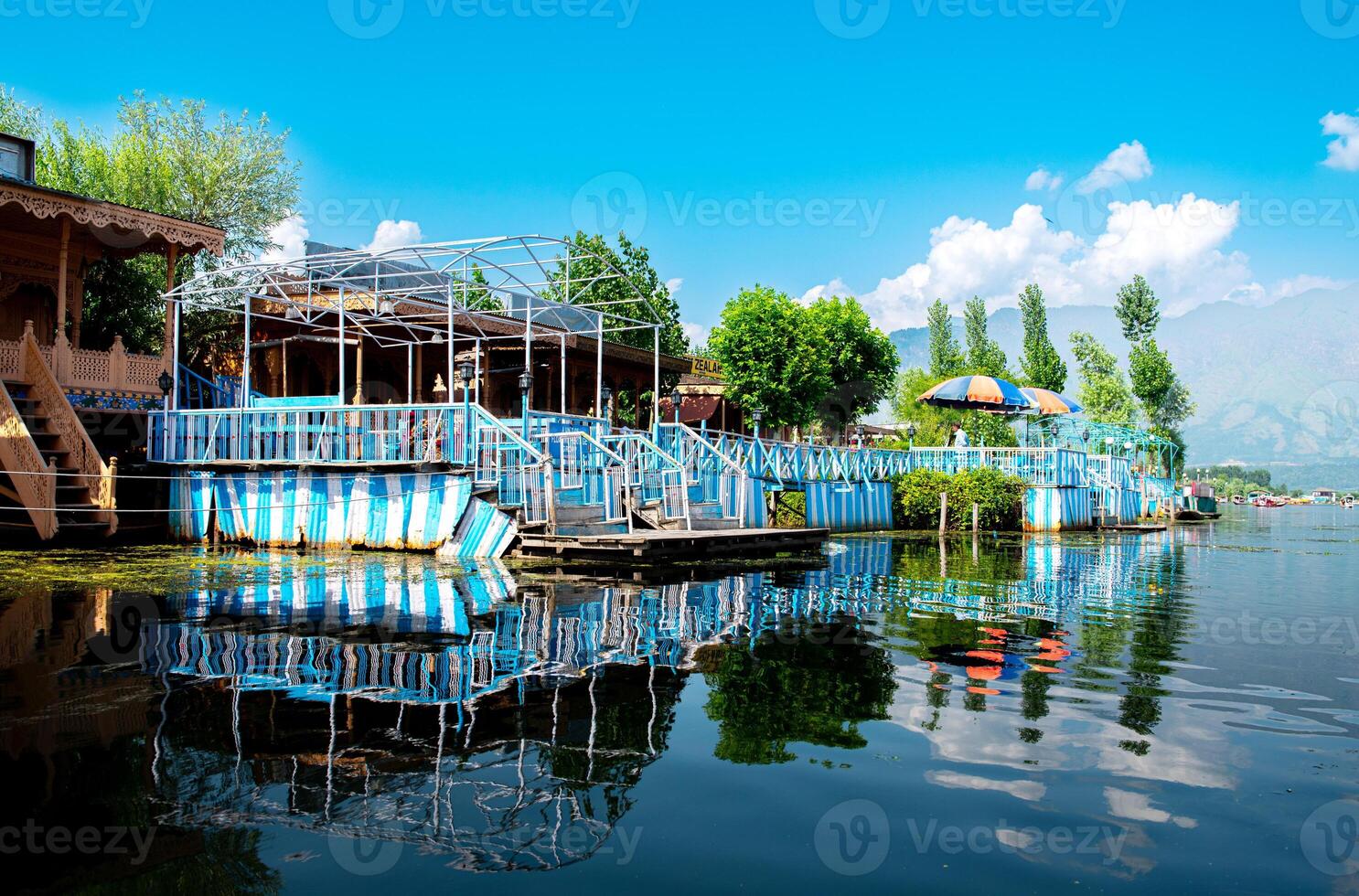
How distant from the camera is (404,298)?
20.8 metres

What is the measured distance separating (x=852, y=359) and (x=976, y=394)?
31.6ft

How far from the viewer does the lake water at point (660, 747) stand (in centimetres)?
392

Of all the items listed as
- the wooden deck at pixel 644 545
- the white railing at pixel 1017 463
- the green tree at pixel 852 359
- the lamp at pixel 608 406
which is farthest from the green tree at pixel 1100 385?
the wooden deck at pixel 644 545

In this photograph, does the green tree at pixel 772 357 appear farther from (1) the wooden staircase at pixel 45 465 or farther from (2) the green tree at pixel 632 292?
(1) the wooden staircase at pixel 45 465

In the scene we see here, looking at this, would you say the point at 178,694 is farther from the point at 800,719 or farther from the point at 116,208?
the point at 116,208

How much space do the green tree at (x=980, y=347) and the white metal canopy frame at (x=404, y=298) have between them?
31821 mm

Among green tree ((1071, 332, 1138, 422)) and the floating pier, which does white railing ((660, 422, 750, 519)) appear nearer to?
the floating pier

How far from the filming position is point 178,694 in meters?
6.26

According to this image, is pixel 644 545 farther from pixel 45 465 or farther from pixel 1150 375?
pixel 1150 375

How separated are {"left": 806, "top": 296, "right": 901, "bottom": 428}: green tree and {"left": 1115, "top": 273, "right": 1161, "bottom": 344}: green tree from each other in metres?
22.8

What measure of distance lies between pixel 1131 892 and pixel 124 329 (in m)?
27.3

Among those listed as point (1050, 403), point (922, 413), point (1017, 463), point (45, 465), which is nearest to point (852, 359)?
point (1050, 403)

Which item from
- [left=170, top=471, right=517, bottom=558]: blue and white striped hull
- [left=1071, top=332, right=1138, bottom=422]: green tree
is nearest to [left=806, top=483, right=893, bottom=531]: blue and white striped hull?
[left=170, top=471, right=517, bottom=558]: blue and white striped hull

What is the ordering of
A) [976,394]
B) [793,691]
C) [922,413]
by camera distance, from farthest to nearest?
[922,413] < [976,394] < [793,691]
